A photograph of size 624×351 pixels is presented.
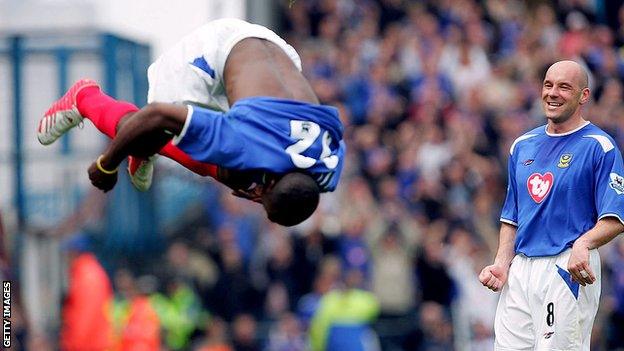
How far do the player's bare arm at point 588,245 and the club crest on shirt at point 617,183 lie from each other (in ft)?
0.50

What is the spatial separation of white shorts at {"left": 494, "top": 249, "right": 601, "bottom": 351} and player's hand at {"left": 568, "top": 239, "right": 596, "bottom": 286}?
0.78 feet

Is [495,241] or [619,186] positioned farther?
[495,241]

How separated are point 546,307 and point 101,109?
2.92 metres

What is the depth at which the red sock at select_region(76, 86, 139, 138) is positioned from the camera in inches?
358

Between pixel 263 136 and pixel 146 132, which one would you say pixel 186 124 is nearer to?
pixel 146 132

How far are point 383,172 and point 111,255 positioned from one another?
3636mm

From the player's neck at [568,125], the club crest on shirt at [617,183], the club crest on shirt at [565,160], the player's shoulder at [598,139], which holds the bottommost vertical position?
the club crest on shirt at [617,183]

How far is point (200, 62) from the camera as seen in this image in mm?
9125

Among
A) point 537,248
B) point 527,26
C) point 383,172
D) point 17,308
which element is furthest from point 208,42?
point 527,26

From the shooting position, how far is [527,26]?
1991 centimetres

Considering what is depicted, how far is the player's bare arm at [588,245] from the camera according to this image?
8023 mm

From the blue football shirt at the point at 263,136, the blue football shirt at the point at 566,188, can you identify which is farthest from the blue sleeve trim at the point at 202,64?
the blue football shirt at the point at 566,188

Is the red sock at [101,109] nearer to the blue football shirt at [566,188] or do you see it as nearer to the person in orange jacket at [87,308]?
the blue football shirt at [566,188]

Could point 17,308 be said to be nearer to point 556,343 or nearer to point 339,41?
point 339,41
